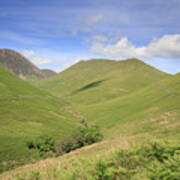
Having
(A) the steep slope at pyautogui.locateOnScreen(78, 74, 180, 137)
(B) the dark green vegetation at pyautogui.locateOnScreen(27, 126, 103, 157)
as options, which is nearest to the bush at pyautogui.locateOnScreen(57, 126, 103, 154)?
(B) the dark green vegetation at pyautogui.locateOnScreen(27, 126, 103, 157)

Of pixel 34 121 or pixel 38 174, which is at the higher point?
pixel 38 174

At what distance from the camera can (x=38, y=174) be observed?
1280 cm

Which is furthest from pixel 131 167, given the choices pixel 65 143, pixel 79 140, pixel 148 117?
pixel 148 117

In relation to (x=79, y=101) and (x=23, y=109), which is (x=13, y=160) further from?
(x=79, y=101)

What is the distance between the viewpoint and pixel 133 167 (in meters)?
13.1

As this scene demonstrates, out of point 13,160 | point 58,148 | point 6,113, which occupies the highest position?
point 6,113

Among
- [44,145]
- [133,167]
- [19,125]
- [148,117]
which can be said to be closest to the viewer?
[133,167]

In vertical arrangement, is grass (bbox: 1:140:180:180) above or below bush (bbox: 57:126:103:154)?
above

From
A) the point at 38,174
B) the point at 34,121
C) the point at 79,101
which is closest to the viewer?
the point at 38,174

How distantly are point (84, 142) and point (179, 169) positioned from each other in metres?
46.1

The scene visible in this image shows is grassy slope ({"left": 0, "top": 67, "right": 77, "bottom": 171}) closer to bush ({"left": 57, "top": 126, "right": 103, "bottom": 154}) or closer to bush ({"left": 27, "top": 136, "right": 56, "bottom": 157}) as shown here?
bush ({"left": 27, "top": 136, "right": 56, "bottom": 157})

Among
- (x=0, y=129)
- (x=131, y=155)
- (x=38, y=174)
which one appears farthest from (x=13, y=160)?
(x=131, y=155)

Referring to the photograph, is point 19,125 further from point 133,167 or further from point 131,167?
point 133,167

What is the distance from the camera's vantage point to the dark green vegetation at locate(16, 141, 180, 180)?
10.2 meters
